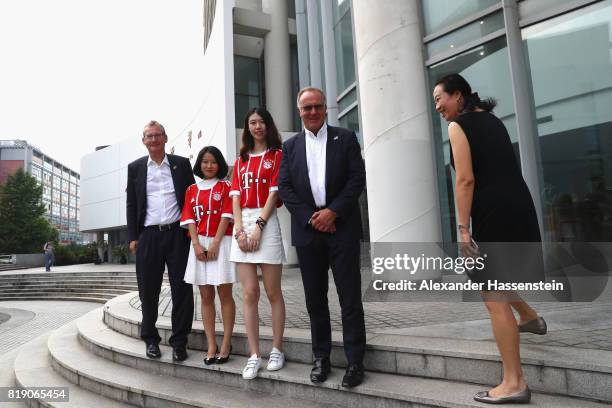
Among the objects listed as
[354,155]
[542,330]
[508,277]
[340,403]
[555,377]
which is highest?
[354,155]

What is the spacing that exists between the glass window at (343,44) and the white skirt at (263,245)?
773cm

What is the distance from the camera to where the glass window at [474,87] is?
22.1ft

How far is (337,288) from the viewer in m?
2.85

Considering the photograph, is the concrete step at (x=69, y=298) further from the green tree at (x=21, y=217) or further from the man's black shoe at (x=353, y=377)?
the green tree at (x=21, y=217)

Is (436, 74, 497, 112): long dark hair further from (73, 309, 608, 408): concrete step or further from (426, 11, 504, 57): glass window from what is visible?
Answer: (426, 11, 504, 57): glass window

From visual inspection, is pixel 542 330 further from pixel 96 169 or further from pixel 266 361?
pixel 96 169

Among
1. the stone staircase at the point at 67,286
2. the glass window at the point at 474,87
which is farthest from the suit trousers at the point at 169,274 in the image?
the stone staircase at the point at 67,286

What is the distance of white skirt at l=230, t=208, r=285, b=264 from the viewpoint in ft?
9.98

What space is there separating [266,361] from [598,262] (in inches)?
222

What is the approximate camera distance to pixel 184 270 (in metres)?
3.69

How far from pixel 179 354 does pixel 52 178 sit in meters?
131

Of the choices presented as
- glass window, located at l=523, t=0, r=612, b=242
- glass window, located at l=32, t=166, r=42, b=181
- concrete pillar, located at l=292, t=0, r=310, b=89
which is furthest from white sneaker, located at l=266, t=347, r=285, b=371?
glass window, located at l=32, t=166, r=42, b=181

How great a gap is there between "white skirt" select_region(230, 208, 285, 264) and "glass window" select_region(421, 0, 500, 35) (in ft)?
19.7

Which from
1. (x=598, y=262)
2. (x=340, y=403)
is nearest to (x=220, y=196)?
(x=340, y=403)
